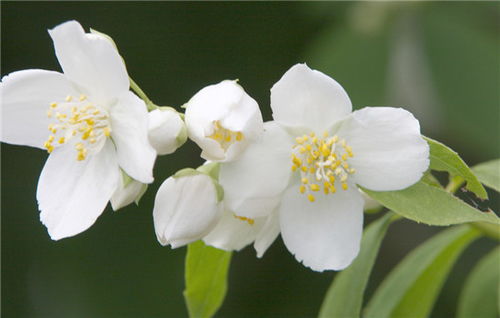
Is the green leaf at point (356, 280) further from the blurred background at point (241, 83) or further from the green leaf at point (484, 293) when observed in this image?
the blurred background at point (241, 83)

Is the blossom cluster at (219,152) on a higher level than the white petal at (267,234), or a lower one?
higher

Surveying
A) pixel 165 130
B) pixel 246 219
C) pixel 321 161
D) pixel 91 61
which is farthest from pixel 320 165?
pixel 91 61

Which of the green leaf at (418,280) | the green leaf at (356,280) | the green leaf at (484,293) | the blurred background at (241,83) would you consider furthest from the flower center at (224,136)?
the blurred background at (241,83)

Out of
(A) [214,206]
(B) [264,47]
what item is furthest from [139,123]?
(B) [264,47]

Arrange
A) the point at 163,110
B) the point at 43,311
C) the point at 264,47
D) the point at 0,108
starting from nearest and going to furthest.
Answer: the point at 163,110, the point at 0,108, the point at 43,311, the point at 264,47

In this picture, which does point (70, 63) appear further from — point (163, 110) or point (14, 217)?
point (14, 217)

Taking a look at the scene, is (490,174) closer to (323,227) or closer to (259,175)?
(323,227)

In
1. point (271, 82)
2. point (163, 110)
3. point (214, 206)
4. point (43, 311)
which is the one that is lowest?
point (43, 311)

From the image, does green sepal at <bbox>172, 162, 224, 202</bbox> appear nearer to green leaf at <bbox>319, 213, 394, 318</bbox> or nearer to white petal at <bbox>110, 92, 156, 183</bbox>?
white petal at <bbox>110, 92, 156, 183</bbox>
